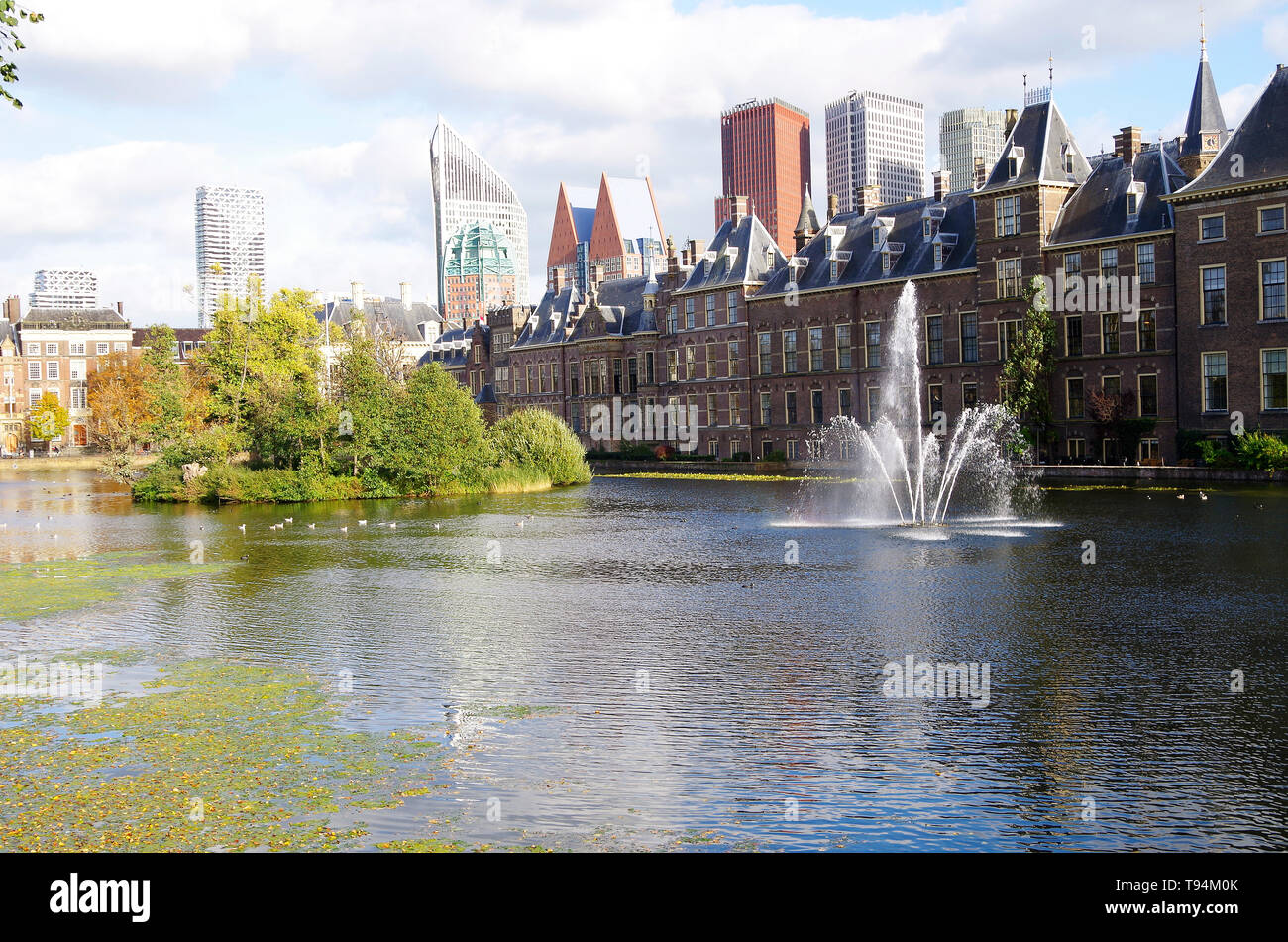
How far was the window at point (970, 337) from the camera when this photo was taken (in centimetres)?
6069

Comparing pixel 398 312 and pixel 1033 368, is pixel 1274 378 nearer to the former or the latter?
pixel 1033 368

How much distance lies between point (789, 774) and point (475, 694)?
489 centimetres

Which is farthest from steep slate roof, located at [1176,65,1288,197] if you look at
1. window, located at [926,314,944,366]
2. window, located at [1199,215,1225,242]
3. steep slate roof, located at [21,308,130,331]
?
steep slate roof, located at [21,308,130,331]

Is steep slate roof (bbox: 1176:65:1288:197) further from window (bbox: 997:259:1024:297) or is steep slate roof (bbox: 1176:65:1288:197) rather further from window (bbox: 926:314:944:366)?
window (bbox: 926:314:944:366)

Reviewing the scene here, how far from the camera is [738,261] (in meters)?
77.1

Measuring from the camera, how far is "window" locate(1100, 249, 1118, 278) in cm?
5425

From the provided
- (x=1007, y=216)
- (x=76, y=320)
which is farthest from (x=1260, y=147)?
(x=76, y=320)

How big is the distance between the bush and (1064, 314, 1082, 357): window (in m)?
25.4

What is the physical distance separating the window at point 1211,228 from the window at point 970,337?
1243 centimetres

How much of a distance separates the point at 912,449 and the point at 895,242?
12.1 m

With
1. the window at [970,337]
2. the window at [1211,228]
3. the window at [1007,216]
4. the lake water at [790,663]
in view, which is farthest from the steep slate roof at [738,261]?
the lake water at [790,663]

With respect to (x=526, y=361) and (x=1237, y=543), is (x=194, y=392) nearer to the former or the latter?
(x=526, y=361)
